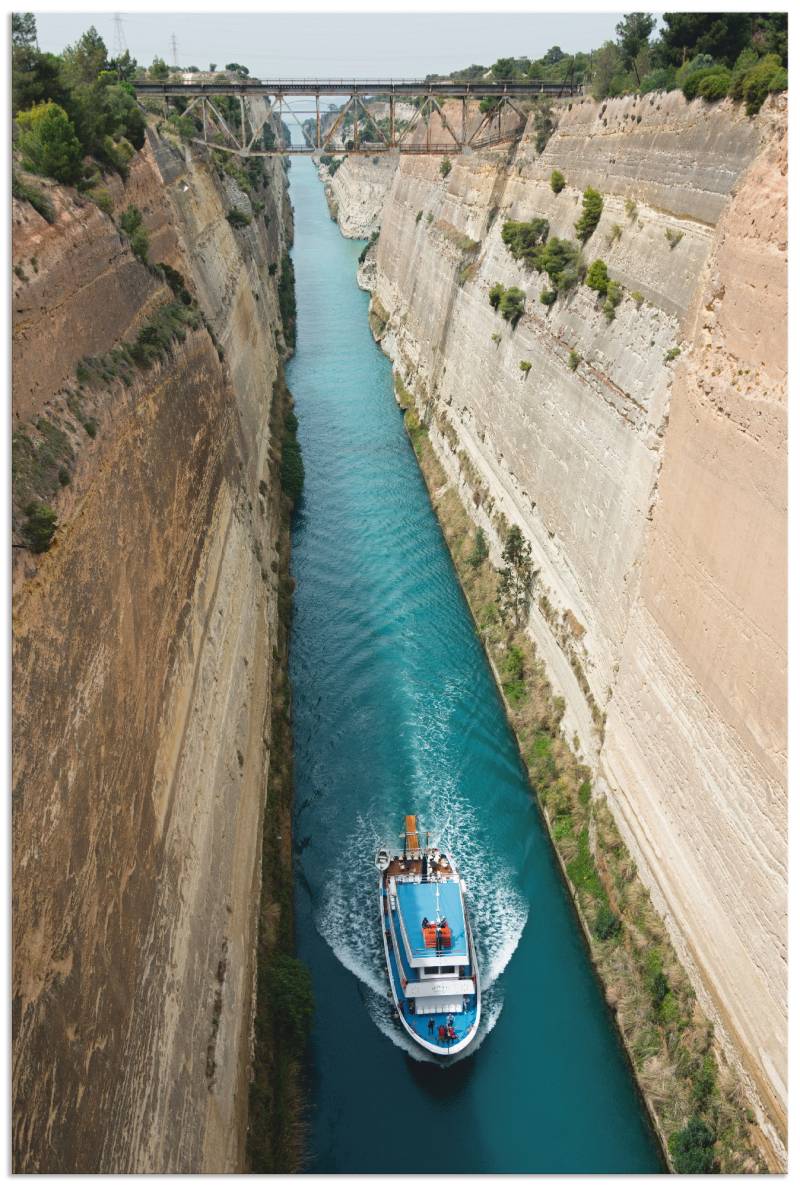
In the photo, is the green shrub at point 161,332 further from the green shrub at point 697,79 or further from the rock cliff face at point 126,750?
the green shrub at point 697,79

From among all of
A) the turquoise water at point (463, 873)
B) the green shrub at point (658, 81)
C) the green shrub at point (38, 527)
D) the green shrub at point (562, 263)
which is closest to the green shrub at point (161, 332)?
the green shrub at point (38, 527)

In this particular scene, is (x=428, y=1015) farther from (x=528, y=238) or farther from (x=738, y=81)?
(x=528, y=238)

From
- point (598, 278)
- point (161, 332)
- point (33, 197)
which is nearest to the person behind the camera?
point (33, 197)

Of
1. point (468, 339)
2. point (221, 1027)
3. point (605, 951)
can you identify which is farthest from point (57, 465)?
point (468, 339)

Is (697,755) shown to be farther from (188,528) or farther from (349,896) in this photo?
(188,528)

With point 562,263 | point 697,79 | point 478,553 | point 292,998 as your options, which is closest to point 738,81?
point 697,79

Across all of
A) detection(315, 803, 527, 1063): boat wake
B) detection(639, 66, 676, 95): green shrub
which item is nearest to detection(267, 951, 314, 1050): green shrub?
detection(315, 803, 527, 1063): boat wake

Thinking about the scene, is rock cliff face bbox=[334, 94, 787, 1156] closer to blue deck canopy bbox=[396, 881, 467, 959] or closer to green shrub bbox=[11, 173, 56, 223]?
blue deck canopy bbox=[396, 881, 467, 959]
